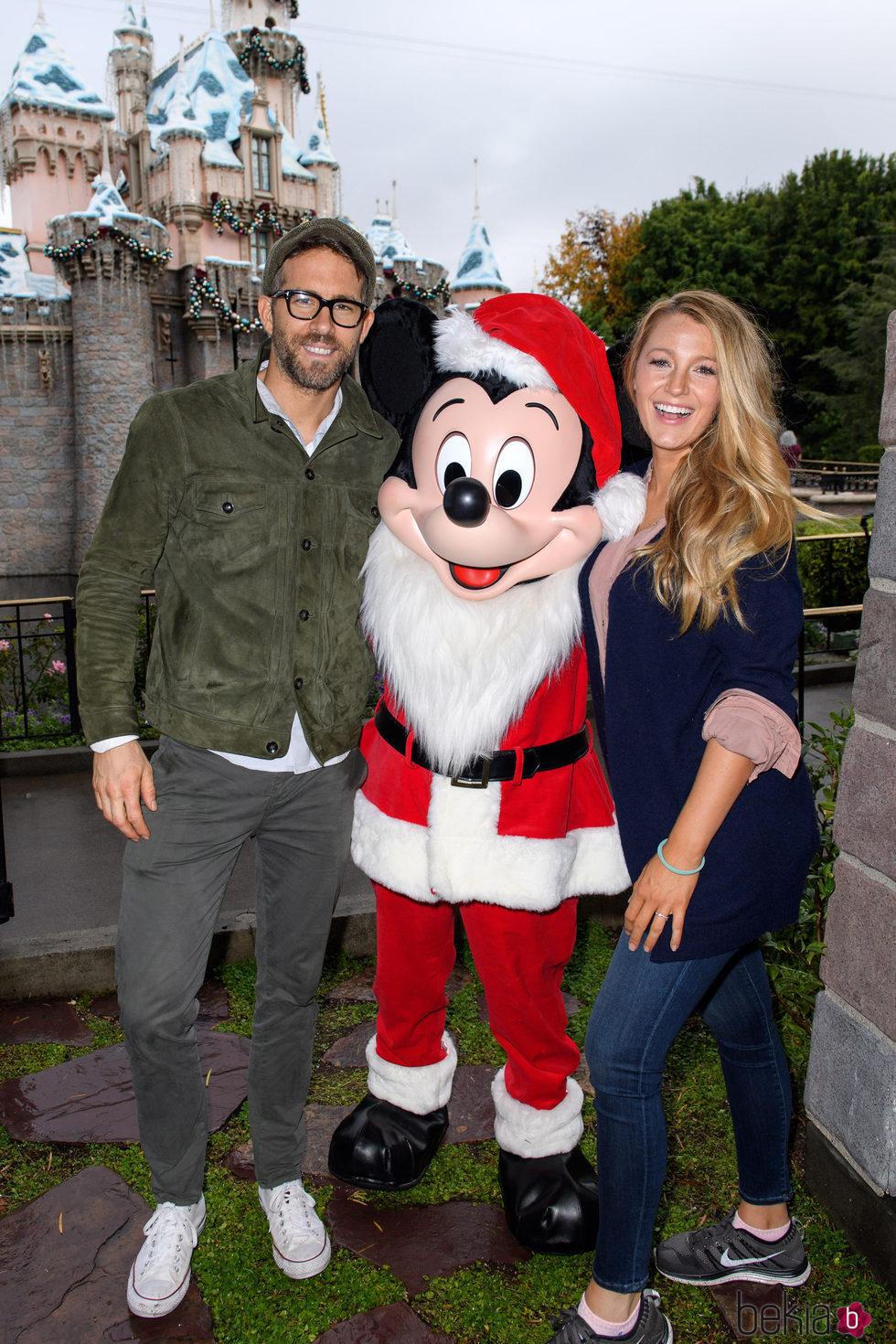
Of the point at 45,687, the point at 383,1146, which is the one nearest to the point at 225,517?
the point at 383,1146

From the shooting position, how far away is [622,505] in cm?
223

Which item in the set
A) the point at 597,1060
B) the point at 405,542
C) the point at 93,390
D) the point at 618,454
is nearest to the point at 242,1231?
the point at 597,1060

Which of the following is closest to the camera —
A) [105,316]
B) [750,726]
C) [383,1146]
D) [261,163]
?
[750,726]

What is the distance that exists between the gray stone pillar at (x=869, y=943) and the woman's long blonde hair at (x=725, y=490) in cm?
38

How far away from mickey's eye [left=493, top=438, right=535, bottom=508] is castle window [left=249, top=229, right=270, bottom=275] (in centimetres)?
2420

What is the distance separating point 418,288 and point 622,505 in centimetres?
2173

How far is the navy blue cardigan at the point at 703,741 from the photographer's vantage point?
1.79m

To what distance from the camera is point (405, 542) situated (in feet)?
7.72

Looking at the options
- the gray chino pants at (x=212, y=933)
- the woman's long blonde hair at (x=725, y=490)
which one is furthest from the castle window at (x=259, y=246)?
the woman's long blonde hair at (x=725, y=490)

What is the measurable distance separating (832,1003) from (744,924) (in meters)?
0.71

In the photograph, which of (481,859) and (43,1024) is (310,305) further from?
(43,1024)

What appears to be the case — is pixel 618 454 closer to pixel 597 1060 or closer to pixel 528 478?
pixel 528 478

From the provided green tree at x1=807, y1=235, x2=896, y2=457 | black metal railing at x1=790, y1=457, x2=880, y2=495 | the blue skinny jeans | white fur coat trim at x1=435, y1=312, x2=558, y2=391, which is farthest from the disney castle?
the blue skinny jeans

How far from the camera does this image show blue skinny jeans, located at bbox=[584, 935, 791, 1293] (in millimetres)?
1877
